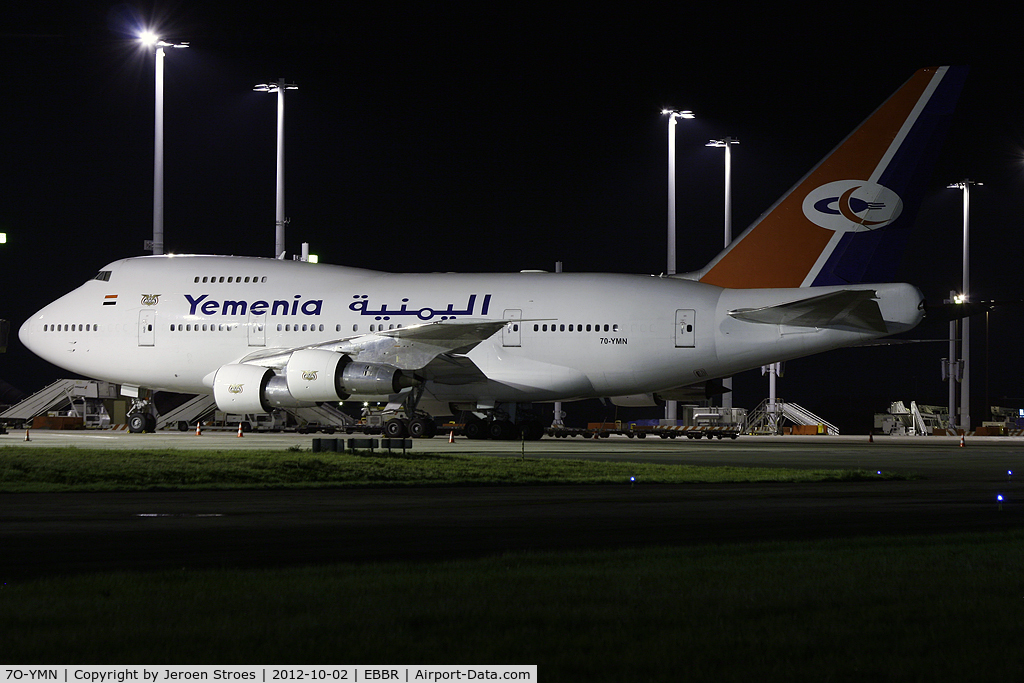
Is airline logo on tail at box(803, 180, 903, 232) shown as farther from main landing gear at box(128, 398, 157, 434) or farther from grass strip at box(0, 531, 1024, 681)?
grass strip at box(0, 531, 1024, 681)

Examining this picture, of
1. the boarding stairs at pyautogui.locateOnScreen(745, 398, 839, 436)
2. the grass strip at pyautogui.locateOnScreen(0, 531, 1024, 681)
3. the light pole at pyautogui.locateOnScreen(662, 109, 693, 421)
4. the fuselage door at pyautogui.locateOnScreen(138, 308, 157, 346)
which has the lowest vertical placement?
the boarding stairs at pyautogui.locateOnScreen(745, 398, 839, 436)

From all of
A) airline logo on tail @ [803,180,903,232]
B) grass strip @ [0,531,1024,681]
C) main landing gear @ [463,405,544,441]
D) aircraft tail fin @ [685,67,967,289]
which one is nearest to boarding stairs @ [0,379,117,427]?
main landing gear @ [463,405,544,441]

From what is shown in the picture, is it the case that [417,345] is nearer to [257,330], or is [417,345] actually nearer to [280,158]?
[257,330]

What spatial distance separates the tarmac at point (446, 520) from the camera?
31.2ft

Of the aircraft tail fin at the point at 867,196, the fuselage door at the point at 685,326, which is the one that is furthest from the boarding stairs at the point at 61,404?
the aircraft tail fin at the point at 867,196

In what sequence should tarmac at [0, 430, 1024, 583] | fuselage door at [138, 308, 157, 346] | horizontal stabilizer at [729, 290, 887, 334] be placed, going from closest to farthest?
tarmac at [0, 430, 1024, 583], horizontal stabilizer at [729, 290, 887, 334], fuselage door at [138, 308, 157, 346]

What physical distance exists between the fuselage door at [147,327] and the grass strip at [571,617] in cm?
2905

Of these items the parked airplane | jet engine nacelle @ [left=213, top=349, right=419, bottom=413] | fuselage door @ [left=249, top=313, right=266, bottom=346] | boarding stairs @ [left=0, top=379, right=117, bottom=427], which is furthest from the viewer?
boarding stairs @ [left=0, top=379, right=117, bottom=427]

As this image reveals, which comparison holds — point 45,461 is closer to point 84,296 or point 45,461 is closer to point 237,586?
point 237,586

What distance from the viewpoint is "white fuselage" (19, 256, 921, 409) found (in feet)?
105

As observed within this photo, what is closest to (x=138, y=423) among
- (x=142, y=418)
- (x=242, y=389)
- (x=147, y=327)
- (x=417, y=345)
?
(x=142, y=418)

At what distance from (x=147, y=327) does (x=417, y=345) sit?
9.27 m

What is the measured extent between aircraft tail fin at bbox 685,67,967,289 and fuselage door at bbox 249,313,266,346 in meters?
14.7

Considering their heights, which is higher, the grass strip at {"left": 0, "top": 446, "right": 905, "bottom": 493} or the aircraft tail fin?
the aircraft tail fin
